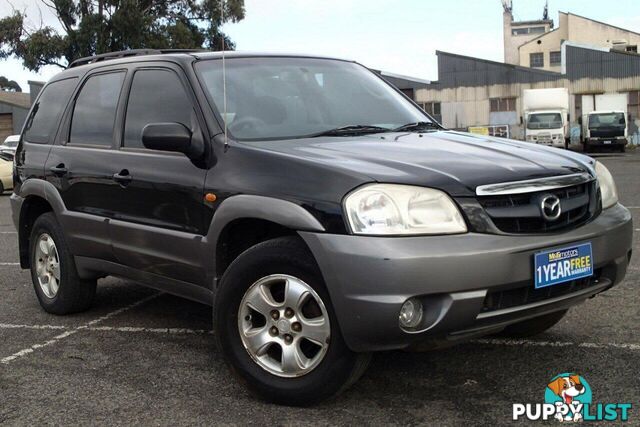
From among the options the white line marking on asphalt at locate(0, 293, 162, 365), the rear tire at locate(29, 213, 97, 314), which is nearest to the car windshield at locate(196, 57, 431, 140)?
the rear tire at locate(29, 213, 97, 314)

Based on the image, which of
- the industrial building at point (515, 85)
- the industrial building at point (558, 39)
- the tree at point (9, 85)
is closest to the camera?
the industrial building at point (515, 85)

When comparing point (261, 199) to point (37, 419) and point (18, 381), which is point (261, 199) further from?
point (18, 381)

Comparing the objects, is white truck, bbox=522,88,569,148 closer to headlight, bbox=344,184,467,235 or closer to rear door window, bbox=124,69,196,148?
rear door window, bbox=124,69,196,148

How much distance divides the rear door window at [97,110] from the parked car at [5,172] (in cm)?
1606

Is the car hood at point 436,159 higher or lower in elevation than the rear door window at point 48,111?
lower

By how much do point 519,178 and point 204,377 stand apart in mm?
1877

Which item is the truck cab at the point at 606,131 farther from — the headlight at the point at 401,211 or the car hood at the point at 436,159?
the headlight at the point at 401,211

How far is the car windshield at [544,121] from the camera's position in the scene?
32312 mm

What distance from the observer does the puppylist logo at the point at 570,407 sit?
3.05 meters

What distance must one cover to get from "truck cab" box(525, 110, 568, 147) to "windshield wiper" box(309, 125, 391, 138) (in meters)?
29.1

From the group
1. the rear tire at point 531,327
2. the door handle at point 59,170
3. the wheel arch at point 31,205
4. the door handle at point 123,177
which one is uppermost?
the door handle at point 59,170

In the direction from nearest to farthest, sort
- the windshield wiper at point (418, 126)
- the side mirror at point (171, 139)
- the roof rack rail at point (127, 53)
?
the side mirror at point (171, 139)
the windshield wiper at point (418, 126)
the roof rack rail at point (127, 53)

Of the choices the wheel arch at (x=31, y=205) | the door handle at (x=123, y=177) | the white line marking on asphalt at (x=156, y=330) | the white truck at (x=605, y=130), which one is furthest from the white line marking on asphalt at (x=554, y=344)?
the white truck at (x=605, y=130)

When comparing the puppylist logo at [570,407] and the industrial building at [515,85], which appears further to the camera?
the industrial building at [515,85]
